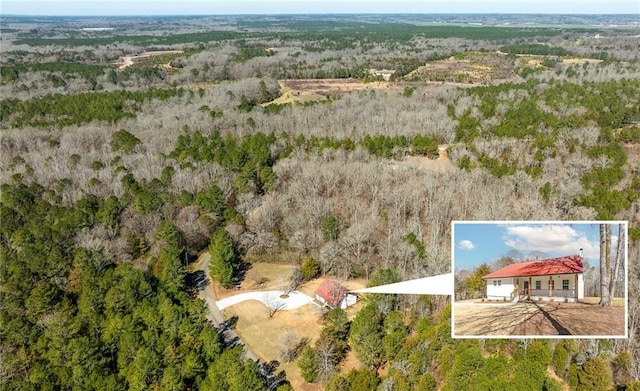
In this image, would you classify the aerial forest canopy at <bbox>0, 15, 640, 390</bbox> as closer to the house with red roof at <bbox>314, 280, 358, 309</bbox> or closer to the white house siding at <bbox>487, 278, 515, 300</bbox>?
the house with red roof at <bbox>314, 280, 358, 309</bbox>


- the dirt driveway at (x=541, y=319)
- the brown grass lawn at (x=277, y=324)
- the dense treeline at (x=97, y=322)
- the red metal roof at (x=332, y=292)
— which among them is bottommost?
the brown grass lawn at (x=277, y=324)

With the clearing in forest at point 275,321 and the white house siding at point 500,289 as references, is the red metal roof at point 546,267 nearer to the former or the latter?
the white house siding at point 500,289

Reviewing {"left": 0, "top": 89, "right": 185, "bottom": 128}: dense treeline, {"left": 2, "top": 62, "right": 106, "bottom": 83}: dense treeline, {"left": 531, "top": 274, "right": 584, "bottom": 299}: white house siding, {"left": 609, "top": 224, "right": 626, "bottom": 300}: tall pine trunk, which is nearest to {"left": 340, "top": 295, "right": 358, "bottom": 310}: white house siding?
{"left": 531, "top": 274, "right": 584, "bottom": 299}: white house siding

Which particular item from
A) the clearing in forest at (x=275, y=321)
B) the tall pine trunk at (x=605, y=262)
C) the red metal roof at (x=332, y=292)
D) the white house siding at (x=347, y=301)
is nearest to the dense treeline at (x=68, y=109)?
the clearing in forest at (x=275, y=321)

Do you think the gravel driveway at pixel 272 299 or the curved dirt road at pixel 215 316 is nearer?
the curved dirt road at pixel 215 316

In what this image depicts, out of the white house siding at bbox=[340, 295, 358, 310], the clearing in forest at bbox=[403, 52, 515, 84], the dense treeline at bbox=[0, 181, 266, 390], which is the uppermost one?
the clearing in forest at bbox=[403, 52, 515, 84]

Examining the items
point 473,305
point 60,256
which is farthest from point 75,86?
point 473,305
